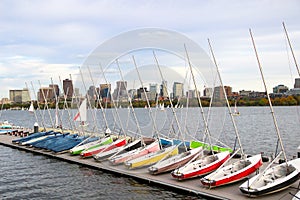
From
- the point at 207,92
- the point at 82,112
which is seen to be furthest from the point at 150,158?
the point at 82,112

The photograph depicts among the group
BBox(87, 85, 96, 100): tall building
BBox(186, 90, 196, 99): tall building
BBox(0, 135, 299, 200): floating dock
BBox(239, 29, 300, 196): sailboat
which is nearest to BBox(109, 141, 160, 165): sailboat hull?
BBox(0, 135, 299, 200): floating dock

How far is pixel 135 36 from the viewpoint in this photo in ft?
99.6

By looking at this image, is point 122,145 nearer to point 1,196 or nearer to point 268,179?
point 1,196

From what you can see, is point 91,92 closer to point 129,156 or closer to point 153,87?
point 153,87

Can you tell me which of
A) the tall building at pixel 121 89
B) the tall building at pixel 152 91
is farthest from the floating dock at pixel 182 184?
the tall building at pixel 152 91

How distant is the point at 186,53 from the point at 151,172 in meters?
9.13

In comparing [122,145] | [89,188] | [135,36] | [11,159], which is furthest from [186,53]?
[11,159]

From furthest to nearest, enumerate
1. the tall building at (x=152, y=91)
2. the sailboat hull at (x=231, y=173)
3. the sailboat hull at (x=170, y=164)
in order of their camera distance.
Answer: the tall building at (x=152, y=91) < the sailboat hull at (x=170, y=164) < the sailboat hull at (x=231, y=173)

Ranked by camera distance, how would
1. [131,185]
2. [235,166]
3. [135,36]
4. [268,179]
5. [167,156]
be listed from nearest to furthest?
1. [268,179]
2. [235,166]
3. [131,185]
4. [167,156]
5. [135,36]

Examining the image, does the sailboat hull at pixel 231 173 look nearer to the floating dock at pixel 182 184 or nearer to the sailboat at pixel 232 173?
the sailboat at pixel 232 173

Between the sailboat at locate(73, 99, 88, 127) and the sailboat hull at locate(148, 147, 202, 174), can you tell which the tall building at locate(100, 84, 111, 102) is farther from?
the sailboat hull at locate(148, 147, 202, 174)

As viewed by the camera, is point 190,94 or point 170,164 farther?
point 190,94

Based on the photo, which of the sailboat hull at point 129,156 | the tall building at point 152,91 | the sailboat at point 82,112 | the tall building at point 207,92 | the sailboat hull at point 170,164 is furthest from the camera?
the sailboat at point 82,112

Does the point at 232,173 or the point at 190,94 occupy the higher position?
the point at 190,94
